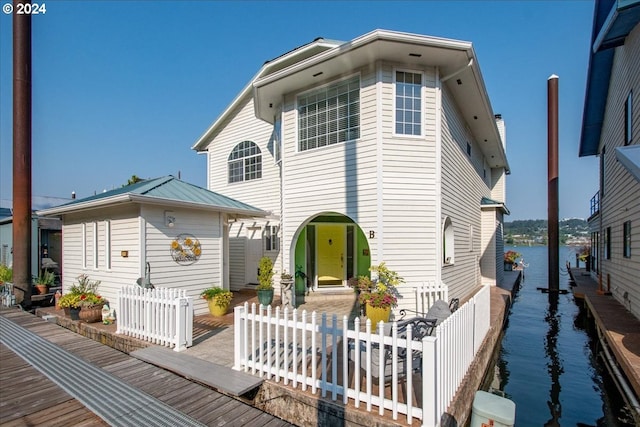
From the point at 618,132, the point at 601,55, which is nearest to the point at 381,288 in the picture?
the point at 618,132

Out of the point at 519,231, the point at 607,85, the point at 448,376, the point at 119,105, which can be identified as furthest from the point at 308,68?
the point at 519,231

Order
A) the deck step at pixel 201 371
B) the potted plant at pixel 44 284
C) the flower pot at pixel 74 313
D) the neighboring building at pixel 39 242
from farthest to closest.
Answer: the neighboring building at pixel 39 242 < the potted plant at pixel 44 284 < the flower pot at pixel 74 313 < the deck step at pixel 201 371

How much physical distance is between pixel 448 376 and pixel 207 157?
1312 centimetres

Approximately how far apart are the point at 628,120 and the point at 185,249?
11.4 meters

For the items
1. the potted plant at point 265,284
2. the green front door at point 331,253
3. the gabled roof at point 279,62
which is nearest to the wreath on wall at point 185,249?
the potted plant at point 265,284

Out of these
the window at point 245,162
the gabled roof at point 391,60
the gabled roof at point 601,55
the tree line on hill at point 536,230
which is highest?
the gabled roof at point 601,55

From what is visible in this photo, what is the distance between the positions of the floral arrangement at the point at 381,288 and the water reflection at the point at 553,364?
290cm

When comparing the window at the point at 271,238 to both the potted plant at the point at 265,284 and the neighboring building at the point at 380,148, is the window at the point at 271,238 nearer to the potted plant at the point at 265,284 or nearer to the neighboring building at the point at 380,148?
the neighboring building at the point at 380,148

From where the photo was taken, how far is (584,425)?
14.6ft

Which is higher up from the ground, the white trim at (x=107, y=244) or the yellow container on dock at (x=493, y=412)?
the white trim at (x=107, y=244)

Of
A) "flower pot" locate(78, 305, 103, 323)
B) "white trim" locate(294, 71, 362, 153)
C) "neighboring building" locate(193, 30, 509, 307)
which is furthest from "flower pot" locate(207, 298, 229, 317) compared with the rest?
"white trim" locate(294, 71, 362, 153)

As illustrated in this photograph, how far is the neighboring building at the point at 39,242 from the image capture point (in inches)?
518

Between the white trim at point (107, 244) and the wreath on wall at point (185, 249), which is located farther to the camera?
the white trim at point (107, 244)

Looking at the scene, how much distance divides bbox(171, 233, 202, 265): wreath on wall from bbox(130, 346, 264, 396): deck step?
2.65m
